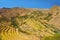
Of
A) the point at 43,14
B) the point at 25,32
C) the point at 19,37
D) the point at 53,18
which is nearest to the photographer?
the point at 19,37

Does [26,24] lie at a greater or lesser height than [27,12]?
lesser

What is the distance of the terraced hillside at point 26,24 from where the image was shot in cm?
2858

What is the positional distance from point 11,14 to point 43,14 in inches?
253

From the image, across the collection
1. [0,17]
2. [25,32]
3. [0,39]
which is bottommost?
[0,39]

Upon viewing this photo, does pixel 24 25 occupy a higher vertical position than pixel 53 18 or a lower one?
lower

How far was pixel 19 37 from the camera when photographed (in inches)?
1129

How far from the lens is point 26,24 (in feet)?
118

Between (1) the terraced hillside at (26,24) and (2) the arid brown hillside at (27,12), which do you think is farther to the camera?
(2) the arid brown hillside at (27,12)

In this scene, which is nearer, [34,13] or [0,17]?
[0,17]

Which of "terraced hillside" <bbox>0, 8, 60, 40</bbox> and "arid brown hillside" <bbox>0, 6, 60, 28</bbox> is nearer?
"terraced hillside" <bbox>0, 8, 60, 40</bbox>

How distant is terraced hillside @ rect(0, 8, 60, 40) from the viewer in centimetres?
2858

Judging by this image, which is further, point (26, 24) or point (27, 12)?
point (27, 12)

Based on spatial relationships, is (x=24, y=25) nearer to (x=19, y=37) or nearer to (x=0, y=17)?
(x=0, y=17)

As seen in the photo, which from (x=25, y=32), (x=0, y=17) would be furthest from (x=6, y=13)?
(x=25, y=32)
